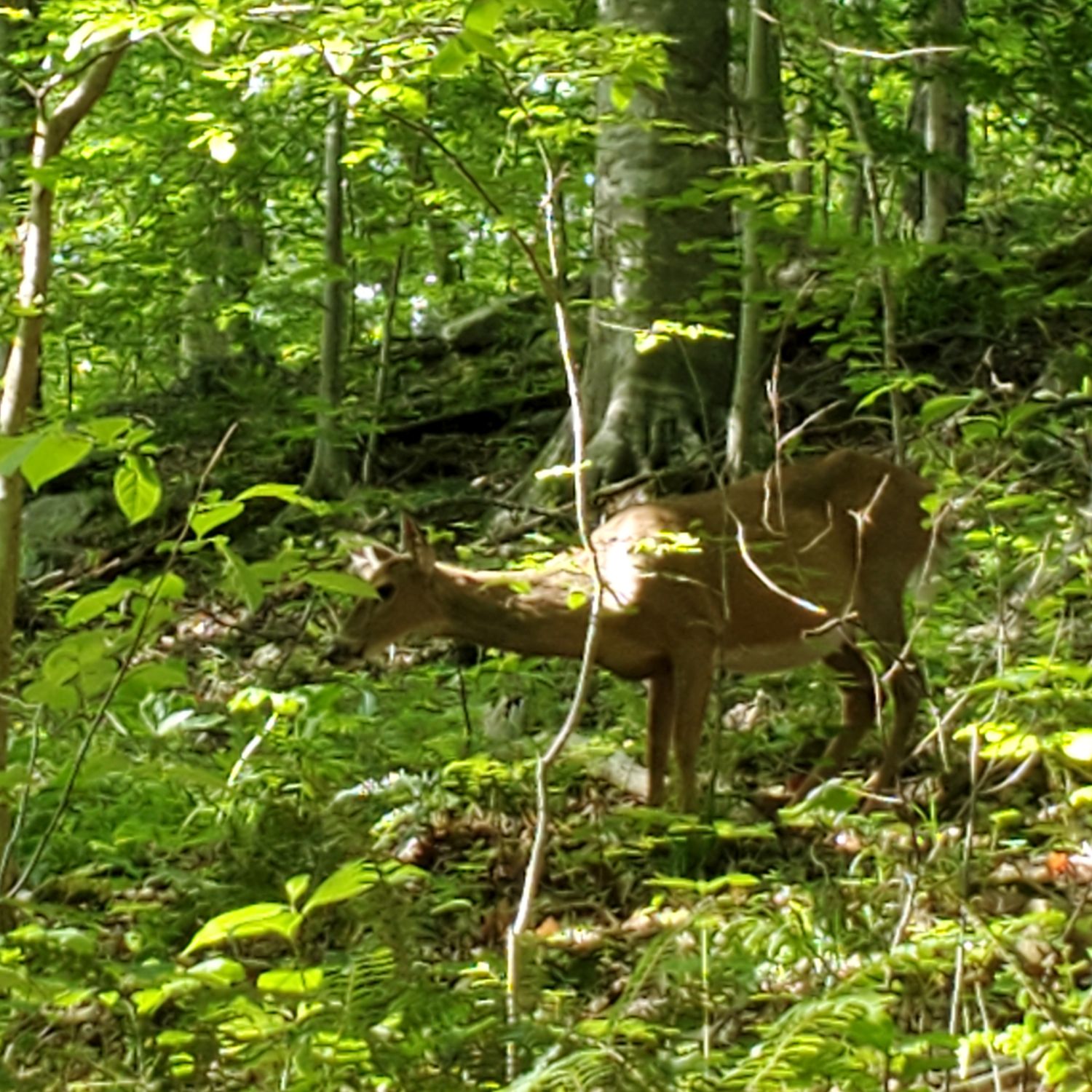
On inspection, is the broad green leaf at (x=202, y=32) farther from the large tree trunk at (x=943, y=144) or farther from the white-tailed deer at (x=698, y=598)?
the large tree trunk at (x=943, y=144)

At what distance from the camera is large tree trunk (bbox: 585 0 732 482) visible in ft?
29.9

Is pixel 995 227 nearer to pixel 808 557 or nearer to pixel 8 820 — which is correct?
pixel 808 557

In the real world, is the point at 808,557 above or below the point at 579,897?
above

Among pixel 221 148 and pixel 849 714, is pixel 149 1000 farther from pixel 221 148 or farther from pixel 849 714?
pixel 849 714

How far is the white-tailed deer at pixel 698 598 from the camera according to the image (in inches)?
251

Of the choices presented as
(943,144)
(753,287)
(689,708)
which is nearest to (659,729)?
(689,708)

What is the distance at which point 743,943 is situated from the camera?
3445mm

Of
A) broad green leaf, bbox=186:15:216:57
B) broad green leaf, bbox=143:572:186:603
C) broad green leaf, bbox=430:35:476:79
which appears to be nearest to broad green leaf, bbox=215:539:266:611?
broad green leaf, bbox=143:572:186:603

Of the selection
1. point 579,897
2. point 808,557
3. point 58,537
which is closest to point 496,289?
point 58,537

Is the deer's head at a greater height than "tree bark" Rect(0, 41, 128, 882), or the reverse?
"tree bark" Rect(0, 41, 128, 882)

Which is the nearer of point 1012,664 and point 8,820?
point 8,820

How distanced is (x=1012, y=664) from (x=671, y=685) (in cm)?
222

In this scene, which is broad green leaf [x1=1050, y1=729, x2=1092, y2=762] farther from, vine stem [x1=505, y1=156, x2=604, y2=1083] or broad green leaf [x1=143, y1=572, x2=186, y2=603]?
broad green leaf [x1=143, y1=572, x2=186, y2=603]

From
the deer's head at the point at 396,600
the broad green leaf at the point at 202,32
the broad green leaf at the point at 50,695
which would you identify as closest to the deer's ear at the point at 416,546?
the deer's head at the point at 396,600
